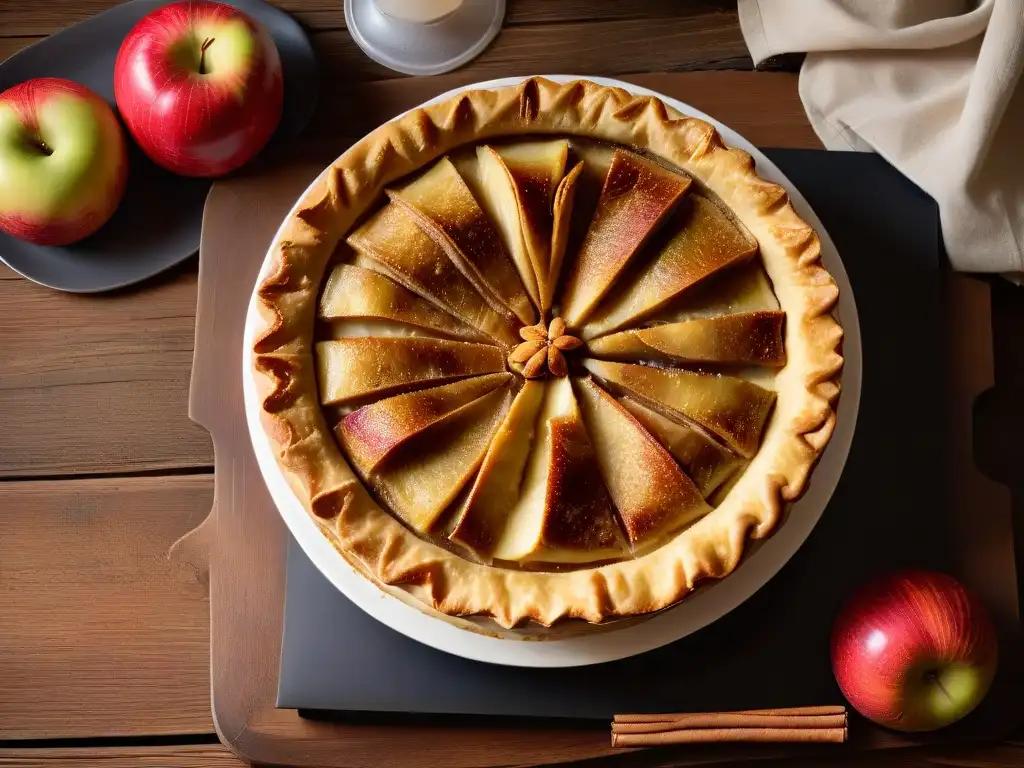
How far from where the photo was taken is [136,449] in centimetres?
196

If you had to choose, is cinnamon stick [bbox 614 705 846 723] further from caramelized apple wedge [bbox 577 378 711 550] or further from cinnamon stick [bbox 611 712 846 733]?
caramelized apple wedge [bbox 577 378 711 550]

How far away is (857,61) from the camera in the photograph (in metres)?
1.92

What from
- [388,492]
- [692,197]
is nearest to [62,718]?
[388,492]

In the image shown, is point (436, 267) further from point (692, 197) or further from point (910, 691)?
point (910, 691)

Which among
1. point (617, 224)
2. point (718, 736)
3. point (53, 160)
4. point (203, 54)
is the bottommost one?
point (718, 736)

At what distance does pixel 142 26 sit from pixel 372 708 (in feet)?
4.23

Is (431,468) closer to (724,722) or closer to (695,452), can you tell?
(695,452)

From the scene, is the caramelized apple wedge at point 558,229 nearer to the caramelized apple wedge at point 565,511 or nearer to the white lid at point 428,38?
the caramelized apple wedge at point 565,511

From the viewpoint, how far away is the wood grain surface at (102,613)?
6.16 ft

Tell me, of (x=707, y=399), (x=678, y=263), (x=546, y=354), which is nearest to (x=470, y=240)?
(x=546, y=354)

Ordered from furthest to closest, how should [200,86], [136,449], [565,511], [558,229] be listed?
[136,449] → [200,86] → [558,229] → [565,511]

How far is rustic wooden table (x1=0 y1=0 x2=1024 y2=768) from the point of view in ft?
6.16

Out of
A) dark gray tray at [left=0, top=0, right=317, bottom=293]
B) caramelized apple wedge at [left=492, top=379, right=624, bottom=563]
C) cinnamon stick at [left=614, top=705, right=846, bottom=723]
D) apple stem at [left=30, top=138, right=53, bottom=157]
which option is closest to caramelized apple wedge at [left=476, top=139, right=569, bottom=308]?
caramelized apple wedge at [left=492, top=379, right=624, bottom=563]

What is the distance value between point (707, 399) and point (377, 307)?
1.74ft
